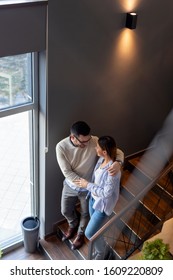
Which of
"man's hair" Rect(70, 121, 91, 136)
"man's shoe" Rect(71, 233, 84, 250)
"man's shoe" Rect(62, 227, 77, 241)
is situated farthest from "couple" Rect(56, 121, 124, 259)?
"man's shoe" Rect(62, 227, 77, 241)

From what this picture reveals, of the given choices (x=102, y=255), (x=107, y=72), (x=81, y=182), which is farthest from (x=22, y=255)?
(x=107, y=72)

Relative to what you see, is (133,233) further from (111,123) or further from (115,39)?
(115,39)

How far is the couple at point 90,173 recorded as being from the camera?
12.0 ft

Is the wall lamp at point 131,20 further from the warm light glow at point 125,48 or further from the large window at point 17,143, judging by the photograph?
the large window at point 17,143

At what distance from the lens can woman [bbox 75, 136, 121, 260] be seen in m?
3.57

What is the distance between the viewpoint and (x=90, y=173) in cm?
428

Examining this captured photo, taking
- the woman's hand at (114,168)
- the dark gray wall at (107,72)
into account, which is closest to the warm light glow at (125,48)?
the dark gray wall at (107,72)

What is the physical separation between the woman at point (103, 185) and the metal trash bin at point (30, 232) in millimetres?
986

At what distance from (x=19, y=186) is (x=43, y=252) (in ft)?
3.27

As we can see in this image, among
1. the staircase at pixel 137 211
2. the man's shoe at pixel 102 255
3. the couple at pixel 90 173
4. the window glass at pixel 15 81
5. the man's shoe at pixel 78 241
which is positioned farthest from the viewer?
the man's shoe at pixel 78 241

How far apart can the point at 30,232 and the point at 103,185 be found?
5.06 ft

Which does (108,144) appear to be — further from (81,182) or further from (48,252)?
(48,252)
